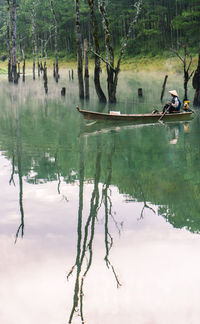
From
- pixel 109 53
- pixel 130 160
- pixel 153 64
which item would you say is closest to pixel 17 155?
pixel 130 160

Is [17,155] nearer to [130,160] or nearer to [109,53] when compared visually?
[130,160]

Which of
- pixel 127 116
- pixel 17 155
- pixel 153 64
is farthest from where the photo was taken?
pixel 153 64

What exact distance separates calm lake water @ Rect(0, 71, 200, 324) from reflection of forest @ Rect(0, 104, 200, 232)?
0.10 feet

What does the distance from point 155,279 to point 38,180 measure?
16.9 feet

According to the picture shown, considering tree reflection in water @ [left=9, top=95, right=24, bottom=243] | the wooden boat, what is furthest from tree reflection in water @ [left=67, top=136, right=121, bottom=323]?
the wooden boat

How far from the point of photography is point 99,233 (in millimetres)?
7027

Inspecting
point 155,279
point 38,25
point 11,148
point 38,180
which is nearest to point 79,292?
point 155,279

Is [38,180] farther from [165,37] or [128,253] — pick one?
[165,37]

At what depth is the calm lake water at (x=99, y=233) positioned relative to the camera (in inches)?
197

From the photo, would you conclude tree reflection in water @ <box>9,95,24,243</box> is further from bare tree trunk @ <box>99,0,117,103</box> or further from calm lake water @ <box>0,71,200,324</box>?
bare tree trunk @ <box>99,0,117,103</box>

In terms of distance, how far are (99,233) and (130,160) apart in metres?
5.44

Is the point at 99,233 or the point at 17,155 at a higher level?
the point at 99,233

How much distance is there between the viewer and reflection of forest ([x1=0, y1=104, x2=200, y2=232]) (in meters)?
8.86

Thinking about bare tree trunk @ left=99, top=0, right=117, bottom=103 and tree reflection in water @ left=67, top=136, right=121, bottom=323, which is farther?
bare tree trunk @ left=99, top=0, right=117, bottom=103
